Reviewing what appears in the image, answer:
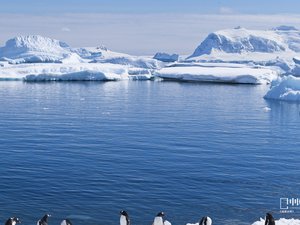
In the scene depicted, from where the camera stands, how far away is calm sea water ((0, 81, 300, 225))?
862 inches

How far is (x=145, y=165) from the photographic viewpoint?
94.7ft

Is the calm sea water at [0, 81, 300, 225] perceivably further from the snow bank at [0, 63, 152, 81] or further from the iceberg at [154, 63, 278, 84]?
the iceberg at [154, 63, 278, 84]

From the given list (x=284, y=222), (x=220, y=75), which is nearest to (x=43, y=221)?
(x=284, y=222)

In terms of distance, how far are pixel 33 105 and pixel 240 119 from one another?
23.9 meters

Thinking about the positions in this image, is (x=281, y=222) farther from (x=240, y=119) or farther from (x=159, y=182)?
(x=240, y=119)

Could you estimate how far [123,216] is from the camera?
707 inches

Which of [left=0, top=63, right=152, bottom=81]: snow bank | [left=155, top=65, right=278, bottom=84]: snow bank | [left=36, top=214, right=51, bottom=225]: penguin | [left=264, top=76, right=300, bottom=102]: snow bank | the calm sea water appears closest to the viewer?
[left=36, top=214, right=51, bottom=225]: penguin

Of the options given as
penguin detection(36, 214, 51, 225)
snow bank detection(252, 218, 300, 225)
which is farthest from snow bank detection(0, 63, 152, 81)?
penguin detection(36, 214, 51, 225)

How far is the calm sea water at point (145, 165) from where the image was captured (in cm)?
2190

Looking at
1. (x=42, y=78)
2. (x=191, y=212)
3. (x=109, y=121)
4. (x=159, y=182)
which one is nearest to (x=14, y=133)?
(x=109, y=121)

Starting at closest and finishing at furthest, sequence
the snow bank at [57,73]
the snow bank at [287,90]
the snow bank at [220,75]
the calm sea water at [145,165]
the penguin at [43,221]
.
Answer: the penguin at [43,221]
the calm sea water at [145,165]
the snow bank at [287,90]
the snow bank at [57,73]
the snow bank at [220,75]

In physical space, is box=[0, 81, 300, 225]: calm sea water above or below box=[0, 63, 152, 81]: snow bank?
below

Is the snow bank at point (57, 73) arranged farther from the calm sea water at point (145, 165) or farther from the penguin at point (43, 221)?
the penguin at point (43, 221)

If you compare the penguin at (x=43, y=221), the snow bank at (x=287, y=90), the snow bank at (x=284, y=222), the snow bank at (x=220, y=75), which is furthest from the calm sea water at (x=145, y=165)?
the snow bank at (x=220, y=75)
